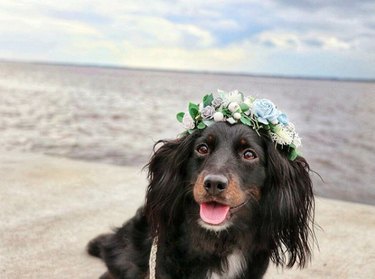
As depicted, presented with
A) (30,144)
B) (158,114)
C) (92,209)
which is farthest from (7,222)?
(158,114)

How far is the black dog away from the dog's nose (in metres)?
0.06

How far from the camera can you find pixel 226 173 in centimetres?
233

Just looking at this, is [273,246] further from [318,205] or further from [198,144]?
[318,205]

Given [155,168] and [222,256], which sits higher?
[155,168]

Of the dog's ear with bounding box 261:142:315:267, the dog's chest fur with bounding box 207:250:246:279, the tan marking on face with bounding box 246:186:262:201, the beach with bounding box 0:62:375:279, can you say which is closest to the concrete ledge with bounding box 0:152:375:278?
the beach with bounding box 0:62:375:279

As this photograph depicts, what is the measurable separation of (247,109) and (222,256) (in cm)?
73

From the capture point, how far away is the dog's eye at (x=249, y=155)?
8.26 ft

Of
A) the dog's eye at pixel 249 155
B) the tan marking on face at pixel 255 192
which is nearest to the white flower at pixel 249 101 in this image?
the dog's eye at pixel 249 155

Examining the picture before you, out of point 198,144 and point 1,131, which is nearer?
point 198,144

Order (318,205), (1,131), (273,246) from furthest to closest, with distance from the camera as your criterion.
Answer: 1. (1,131)
2. (318,205)
3. (273,246)

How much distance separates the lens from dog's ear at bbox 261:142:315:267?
262 centimetres

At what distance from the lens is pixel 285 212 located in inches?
105

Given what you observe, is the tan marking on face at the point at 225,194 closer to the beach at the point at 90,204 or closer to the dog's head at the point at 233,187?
the dog's head at the point at 233,187

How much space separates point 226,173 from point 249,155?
0.24m
